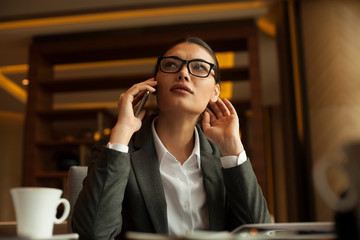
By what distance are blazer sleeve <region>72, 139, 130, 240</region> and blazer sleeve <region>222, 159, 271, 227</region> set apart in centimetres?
34

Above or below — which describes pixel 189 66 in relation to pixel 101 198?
above

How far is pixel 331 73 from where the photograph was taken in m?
3.45

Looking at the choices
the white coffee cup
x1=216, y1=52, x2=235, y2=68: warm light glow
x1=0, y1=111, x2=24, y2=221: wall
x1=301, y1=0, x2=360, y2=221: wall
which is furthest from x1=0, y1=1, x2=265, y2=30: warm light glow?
x1=0, y1=111, x2=24, y2=221: wall

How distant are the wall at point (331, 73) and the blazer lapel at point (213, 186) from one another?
2.21 meters

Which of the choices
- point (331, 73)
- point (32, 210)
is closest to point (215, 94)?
point (32, 210)

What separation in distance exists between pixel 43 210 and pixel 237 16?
12.0 ft

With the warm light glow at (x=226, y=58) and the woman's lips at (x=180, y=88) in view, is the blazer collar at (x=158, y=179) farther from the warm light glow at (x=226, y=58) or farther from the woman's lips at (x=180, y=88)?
the warm light glow at (x=226, y=58)

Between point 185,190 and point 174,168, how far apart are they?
10 centimetres

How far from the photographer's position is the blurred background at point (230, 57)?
3.43 meters

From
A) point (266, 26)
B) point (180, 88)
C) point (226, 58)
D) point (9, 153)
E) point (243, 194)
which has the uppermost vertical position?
point (266, 26)

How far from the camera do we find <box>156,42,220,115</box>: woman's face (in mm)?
1366

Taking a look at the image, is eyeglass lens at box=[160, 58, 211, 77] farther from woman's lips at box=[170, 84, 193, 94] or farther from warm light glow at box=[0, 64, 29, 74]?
warm light glow at box=[0, 64, 29, 74]

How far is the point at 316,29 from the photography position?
3.56 metres

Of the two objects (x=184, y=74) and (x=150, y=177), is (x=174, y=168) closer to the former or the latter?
(x=150, y=177)
